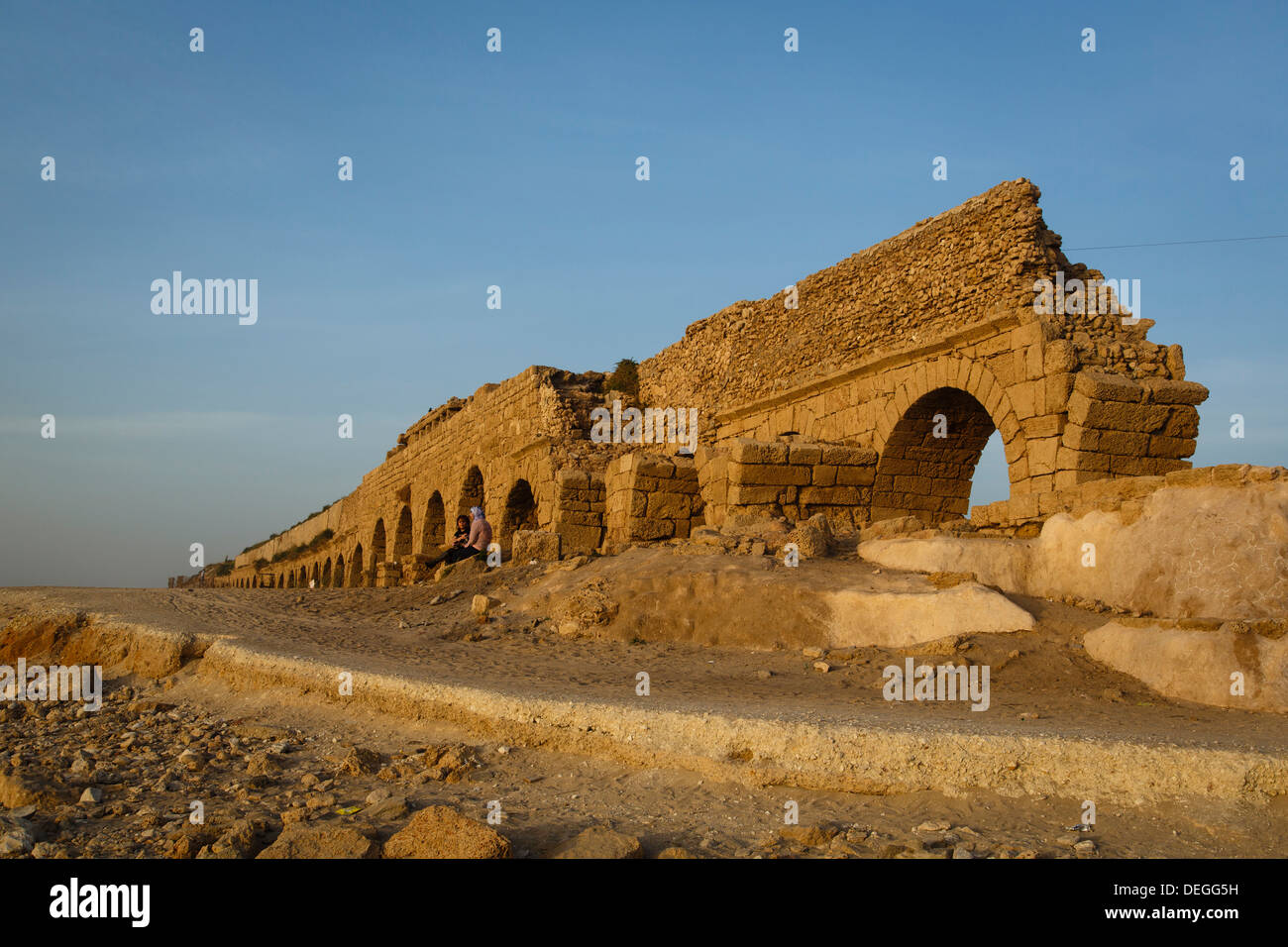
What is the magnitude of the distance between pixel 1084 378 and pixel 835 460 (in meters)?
2.92

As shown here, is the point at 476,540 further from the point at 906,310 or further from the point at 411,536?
the point at 411,536

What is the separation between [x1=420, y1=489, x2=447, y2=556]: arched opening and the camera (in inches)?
898

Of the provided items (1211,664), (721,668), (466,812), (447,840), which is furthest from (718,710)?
(1211,664)

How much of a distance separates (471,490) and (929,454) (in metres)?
11.5

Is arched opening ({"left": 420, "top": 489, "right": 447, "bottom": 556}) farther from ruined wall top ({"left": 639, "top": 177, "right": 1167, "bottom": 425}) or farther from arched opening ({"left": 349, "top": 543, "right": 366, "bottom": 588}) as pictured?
ruined wall top ({"left": 639, "top": 177, "right": 1167, "bottom": 425})

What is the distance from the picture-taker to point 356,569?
30281 mm

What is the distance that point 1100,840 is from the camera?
327cm

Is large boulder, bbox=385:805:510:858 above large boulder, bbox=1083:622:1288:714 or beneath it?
beneath

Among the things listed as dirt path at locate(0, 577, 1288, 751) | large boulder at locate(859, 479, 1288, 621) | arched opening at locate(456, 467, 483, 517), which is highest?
arched opening at locate(456, 467, 483, 517)

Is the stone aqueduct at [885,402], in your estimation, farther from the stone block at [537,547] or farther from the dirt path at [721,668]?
the dirt path at [721,668]

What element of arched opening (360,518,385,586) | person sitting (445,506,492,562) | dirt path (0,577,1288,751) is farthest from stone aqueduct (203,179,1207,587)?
arched opening (360,518,385,586)

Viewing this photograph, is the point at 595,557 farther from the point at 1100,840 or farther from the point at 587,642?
the point at 1100,840

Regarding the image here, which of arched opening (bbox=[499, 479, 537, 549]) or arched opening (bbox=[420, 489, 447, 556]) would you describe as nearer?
arched opening (bbox=[499, 479, 537, 549])

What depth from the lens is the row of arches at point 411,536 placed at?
57.2ft
